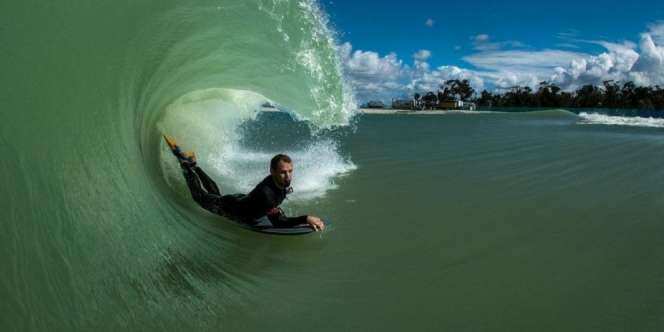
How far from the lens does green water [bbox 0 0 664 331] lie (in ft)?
10.6

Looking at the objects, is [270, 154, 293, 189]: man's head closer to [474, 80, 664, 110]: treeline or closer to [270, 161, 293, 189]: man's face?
[270, 161, 293, 189]: man's face


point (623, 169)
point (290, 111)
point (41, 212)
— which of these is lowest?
point (623, 169)

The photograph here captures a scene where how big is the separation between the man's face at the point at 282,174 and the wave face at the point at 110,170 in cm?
84

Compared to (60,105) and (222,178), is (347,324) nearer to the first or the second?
(60,105)

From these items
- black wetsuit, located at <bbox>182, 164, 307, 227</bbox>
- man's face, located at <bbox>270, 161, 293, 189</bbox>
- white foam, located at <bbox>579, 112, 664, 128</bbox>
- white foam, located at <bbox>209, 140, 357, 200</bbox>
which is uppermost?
man's face, located at <bbox>270, 161, 293, 189</bbox>

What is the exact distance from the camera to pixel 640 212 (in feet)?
24.6

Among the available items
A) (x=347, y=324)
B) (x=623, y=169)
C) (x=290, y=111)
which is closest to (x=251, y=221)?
(x=347, y=324)

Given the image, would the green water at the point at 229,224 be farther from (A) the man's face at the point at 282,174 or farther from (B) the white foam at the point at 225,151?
(A) the man's face at the point at 282,174

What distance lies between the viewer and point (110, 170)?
4.22 m

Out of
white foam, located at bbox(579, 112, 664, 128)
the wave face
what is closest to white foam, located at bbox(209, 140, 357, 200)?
the wave face

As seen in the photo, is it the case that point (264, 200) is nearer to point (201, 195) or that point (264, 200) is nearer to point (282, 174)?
point (282, 174)

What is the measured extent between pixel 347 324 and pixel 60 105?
2980 mm

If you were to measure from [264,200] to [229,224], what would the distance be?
87 centimetres

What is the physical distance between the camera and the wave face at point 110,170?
3061mm
